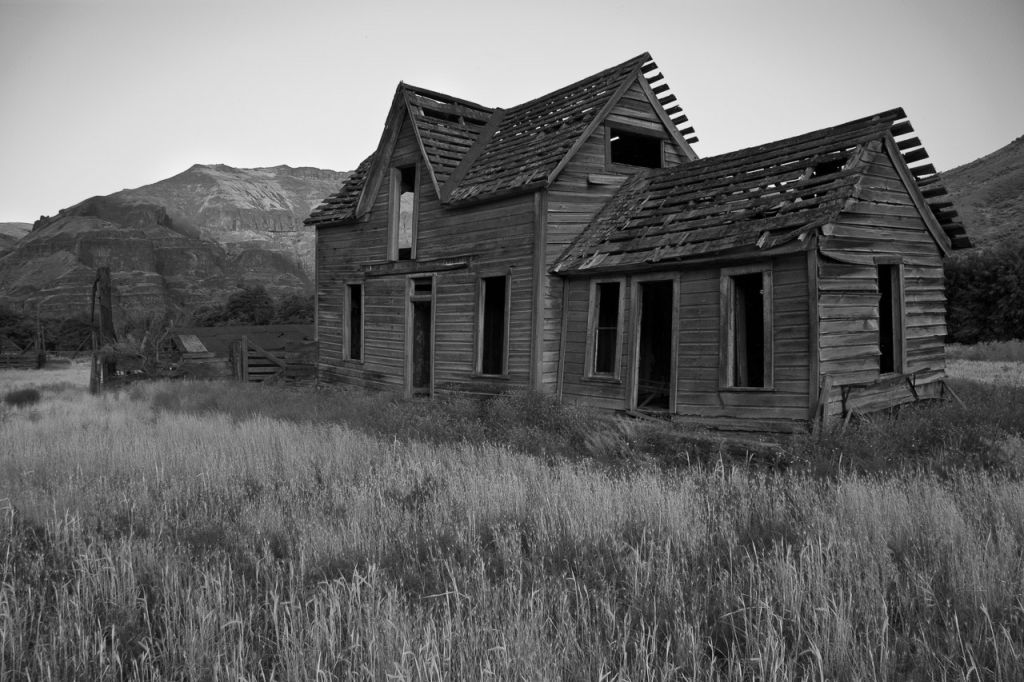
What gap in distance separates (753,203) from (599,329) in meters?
3.66

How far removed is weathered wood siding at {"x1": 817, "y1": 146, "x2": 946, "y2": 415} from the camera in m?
9.53

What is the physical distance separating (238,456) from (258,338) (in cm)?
1974

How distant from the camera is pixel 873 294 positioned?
33.5 feet

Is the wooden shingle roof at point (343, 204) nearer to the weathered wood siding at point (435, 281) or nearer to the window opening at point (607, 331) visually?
the weathered wood siding at point (435, 281)

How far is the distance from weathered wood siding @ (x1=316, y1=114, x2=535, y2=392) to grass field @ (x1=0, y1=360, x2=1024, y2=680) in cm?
563

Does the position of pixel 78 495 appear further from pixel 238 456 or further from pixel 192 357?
pixel 192 357

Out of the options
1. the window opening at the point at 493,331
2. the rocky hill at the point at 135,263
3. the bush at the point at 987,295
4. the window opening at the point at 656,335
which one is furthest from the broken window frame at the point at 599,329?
the rocky hill at the point at 135,263

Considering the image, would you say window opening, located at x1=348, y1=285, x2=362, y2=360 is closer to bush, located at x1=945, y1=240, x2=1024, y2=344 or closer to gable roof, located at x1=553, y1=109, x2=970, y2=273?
gable roof, located at x1=553, y1=109, x2=970, y2=273

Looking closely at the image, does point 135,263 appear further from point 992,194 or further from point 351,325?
point 992,194

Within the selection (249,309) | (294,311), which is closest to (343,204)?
(294,311)

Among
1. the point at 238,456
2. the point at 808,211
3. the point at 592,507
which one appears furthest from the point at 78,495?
the point at 808,211

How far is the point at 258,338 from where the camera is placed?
2636cm

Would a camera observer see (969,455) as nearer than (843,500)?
No

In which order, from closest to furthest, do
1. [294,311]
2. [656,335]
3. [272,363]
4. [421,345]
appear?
1. [656,335]
2. [421,345]
3. [272,363]
4. [294,311]
